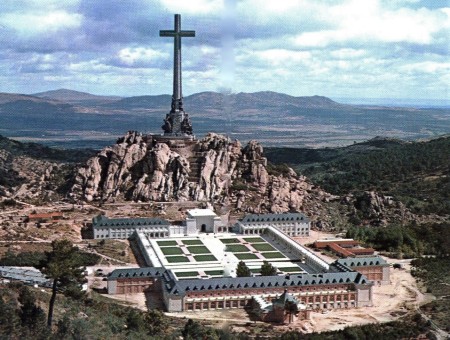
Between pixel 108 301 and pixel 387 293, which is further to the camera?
pixel 387 293

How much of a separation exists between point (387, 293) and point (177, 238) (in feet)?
82.8

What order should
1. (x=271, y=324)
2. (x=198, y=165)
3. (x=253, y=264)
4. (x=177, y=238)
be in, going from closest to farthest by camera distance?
(x=271, y=324), (x=253, y=264), (x=177, y=238), (x=198, y=165)

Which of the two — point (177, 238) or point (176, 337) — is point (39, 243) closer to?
point (177, 238)

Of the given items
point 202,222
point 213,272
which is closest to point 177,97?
point 202,222

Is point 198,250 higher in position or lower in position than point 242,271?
lower

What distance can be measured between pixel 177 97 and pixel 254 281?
47.7 meters

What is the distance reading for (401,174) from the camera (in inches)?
4449

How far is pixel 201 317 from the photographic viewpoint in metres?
53.2

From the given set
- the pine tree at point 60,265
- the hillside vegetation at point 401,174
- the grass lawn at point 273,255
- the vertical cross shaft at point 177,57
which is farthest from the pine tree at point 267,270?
the vertical cross shaft at point 177,57

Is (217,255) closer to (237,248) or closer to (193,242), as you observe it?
(237,248)

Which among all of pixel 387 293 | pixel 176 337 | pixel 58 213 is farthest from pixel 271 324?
pixel 58 213

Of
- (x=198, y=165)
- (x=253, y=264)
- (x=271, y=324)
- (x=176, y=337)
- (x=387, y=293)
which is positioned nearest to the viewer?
(x=176, y=337)

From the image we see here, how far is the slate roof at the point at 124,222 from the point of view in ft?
248

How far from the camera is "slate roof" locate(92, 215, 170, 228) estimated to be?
248 feet
